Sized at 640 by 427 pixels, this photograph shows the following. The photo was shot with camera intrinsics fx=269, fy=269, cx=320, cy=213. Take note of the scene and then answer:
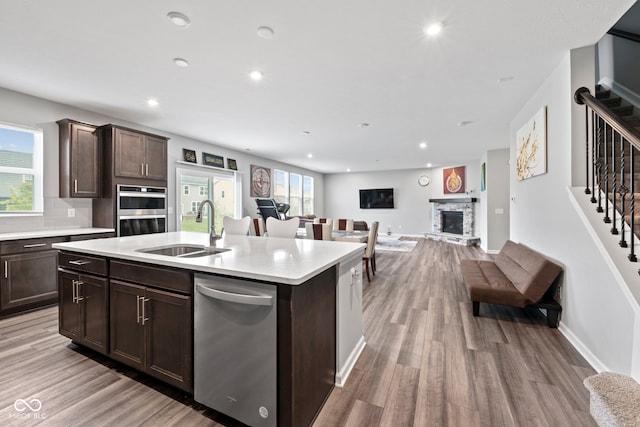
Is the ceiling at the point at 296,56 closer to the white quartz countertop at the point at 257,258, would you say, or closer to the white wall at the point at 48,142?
the white wall at the point at 48,142

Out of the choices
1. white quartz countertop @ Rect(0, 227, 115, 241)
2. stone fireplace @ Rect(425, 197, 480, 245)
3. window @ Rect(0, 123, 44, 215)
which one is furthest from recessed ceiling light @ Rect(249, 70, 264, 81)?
stone fireplace @ Rect(425, 197, 480, 245)

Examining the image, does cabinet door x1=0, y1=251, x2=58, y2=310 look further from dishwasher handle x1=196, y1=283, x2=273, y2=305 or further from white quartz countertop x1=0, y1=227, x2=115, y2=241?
dishwasher handle x1=196, y1=283, x2=273, y2=305

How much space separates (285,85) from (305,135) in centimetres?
Result: 225

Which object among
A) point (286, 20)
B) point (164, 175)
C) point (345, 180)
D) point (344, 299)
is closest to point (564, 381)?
point (344, 299)

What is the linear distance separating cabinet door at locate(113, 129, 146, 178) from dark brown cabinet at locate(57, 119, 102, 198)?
292 millimetres

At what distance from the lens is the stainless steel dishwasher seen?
135cm

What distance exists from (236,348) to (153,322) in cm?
68

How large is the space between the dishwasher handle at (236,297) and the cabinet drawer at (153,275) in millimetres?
158

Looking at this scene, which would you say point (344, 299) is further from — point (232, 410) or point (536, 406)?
point (536, 406)

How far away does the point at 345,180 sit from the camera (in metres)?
11.6

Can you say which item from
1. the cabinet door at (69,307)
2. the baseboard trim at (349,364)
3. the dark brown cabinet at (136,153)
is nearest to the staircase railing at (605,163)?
the baseboard trim at (349,364)

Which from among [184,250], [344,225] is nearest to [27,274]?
[184,250]

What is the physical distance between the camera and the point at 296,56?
8.29 ft

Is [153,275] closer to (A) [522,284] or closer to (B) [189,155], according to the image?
(A) [522,284]
